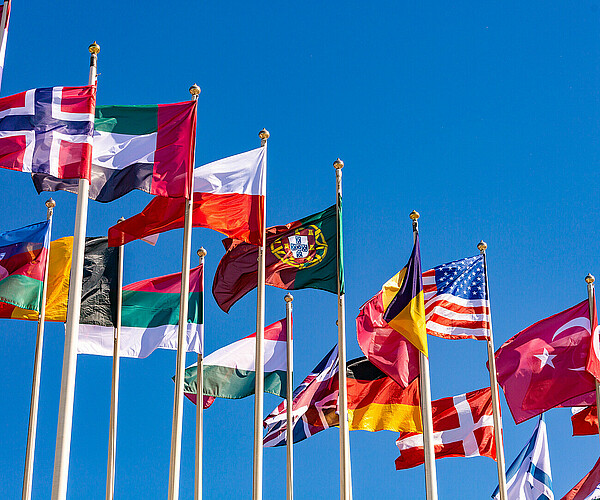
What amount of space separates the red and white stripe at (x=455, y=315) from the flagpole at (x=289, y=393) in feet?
12.8

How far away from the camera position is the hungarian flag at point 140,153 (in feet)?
67.7

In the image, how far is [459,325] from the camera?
2681 cm

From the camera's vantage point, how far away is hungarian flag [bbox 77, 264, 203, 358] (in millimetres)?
25328

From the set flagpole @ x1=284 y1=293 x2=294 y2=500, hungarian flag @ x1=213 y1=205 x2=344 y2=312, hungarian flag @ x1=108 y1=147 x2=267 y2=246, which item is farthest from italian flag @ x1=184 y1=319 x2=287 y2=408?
hungarian flag @ x1=108 y1=147 x2=267 y2=246

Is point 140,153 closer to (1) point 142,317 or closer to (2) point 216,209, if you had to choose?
(2) point 216,209


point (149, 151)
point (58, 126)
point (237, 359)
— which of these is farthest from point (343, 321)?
point (58, 126)

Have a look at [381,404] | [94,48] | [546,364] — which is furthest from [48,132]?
[546,364]

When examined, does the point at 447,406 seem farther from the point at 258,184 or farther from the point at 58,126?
the point at 58,126

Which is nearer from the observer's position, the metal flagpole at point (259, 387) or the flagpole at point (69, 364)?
the flagpole at point (69, 364)

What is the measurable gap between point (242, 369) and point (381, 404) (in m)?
4.09

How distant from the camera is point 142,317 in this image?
86.8 ft

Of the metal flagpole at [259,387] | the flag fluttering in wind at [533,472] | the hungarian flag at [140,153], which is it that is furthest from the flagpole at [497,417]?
the hungarian flag at [140,153]

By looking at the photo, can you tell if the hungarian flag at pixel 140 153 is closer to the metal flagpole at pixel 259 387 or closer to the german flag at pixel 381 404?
the metal flagpole at pixel 259 387

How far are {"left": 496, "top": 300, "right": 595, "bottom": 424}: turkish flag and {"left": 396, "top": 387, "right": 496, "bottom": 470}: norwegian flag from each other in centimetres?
124
